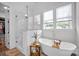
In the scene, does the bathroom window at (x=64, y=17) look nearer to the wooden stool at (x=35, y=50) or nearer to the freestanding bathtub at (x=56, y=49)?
the freestanding bathtub at (x=56, y=49)

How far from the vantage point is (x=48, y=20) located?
1.57 m

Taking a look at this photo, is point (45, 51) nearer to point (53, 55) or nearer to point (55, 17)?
point (53, 55)

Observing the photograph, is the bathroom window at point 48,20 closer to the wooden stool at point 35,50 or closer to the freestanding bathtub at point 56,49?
the freestanding bathtub at point 56,49

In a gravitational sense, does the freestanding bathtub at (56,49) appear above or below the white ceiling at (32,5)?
below

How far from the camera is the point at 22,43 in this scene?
1.57 metres

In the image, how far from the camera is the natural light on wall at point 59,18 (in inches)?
60.4

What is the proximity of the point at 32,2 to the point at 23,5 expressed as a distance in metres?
0.12

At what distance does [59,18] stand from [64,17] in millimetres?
65

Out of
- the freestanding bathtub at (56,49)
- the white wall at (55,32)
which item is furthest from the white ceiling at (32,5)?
the freestanding bathtub at (56,49)

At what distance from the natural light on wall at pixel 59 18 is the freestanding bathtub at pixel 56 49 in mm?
196

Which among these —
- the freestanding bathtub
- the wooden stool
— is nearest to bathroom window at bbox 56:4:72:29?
the freestanding bathtub

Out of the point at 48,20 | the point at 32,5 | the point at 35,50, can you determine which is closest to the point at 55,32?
the point at 48,20

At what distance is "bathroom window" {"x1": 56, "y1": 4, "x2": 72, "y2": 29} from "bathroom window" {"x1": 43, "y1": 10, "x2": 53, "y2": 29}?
8 centimetres

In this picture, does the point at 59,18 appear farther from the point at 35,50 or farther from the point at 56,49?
the point at 35,50
